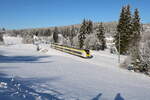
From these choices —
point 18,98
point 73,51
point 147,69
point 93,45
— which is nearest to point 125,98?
point 18,98

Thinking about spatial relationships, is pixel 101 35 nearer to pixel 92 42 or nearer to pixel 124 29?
pixel 92 42

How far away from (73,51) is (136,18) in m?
18.6

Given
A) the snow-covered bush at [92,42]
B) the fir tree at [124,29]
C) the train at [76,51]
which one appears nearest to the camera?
the train at [76,51]

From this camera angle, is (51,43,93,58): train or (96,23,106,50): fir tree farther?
(96,23,106,50): fir tree

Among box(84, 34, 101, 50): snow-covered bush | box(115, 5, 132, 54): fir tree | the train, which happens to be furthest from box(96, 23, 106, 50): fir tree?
the train

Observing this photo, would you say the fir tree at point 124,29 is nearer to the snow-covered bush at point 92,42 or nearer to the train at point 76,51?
the train at point 76,51

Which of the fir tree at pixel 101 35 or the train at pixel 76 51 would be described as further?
the fir tree at pixel 101 35

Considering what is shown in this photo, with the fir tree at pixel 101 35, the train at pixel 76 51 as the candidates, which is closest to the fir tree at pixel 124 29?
the fir tree at pixel 101 35

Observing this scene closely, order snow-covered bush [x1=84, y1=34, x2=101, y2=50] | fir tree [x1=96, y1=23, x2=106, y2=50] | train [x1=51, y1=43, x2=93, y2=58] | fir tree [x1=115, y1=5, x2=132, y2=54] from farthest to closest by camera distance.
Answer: snow-covered bush [x1=84, y1=34, x2=101, y2=50], fir tree [x1=96, y1=23, x2=106, y2=50], fir tree [x1=115, y1=5, x2=132, y2=54], train [x1=51, y1=43, x2=93, y2=58]

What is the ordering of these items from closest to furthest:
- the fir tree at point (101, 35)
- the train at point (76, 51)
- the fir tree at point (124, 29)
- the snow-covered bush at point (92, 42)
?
the train at point (76, 51) < the fir tree at point (124, 29) < the fir tree at point (101, 35) < the snow-covered bush at point (92, 42)

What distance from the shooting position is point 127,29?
40.6m

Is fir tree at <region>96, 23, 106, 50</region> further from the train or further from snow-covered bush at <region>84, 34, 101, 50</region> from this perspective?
the train

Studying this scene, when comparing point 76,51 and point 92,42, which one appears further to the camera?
point 92,42

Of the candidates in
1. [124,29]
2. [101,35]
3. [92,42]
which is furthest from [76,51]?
[92,42]
